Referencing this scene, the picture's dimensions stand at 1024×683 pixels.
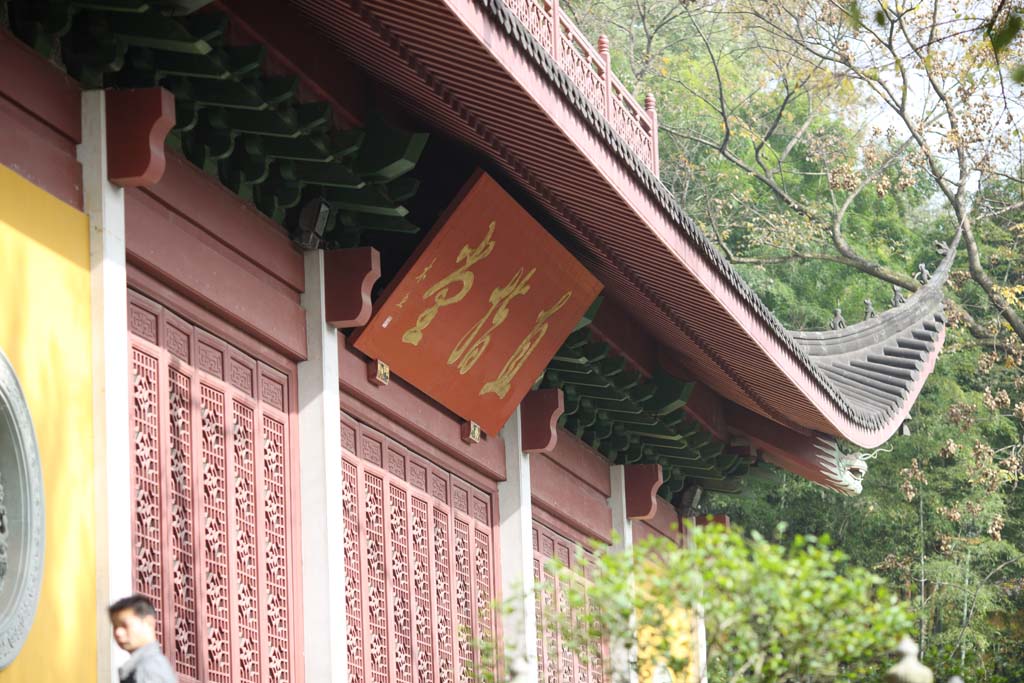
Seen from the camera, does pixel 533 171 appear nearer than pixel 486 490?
Yes

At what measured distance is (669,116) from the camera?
2356 cm

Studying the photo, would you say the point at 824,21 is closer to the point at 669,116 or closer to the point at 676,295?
the point at 669,116

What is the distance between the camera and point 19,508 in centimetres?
499

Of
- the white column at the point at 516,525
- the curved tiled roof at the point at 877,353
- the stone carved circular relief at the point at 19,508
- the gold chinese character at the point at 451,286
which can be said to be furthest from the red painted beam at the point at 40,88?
the curved tiled roof at the point at 877,353

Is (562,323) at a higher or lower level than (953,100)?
lower

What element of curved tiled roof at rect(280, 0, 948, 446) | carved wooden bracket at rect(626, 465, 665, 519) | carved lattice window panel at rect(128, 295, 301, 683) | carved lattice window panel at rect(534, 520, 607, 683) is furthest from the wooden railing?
carved wooden bracket at rect(626, 465, 665, 519)

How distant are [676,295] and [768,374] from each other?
4.06 ft

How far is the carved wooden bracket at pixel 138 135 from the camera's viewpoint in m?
5.60

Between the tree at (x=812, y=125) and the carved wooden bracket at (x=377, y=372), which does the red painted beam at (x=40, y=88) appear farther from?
the tree at (x=812, y=125)

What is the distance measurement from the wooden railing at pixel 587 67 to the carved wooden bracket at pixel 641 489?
2.71m

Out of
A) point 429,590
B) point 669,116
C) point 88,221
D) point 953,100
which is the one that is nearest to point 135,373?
point 88,221

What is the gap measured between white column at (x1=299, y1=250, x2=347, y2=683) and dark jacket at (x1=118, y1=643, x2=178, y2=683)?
7.96 feet

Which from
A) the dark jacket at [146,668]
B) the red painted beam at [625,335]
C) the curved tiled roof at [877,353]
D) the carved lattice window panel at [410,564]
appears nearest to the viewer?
the dark jacket at [146,668]

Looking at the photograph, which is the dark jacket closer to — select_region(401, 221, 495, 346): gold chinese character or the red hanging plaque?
the red hanging plaque
